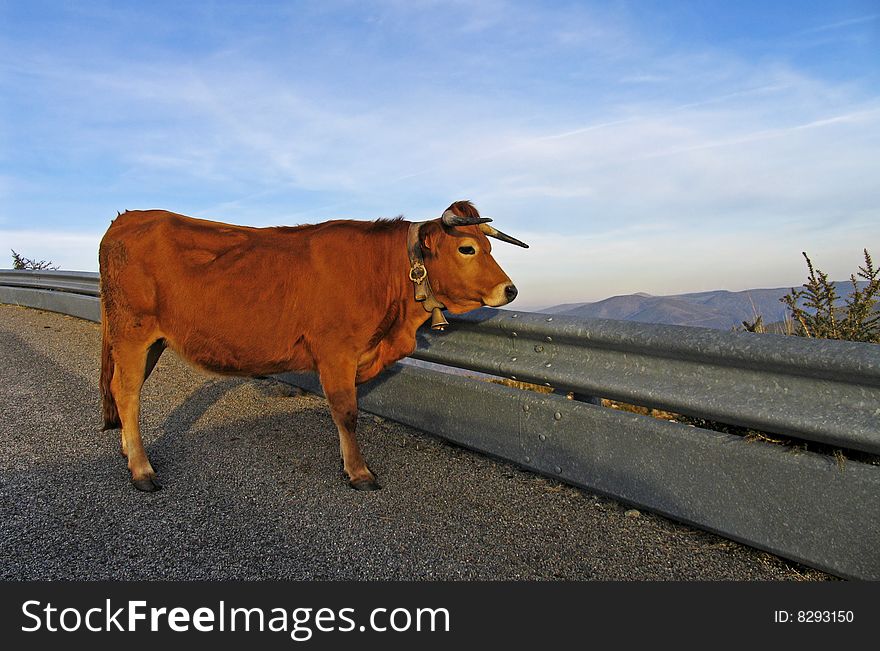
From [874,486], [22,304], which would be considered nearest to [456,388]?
[874,486]

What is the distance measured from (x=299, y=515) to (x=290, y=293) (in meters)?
1.40

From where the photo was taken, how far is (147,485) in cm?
374

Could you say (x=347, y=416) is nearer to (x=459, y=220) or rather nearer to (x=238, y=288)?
(x=238, y=288)

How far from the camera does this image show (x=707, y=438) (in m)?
2.92

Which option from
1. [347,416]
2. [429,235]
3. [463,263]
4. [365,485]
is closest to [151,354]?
[347,416]

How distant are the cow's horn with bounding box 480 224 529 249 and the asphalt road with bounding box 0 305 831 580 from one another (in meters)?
1.40

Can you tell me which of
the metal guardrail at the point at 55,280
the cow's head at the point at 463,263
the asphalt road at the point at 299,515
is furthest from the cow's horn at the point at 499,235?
the metal guardrail at the point at 55,280

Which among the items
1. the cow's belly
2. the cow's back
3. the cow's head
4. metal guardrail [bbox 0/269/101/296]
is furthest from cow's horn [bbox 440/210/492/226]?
metal guardrail [bbox 0/269/101/296]

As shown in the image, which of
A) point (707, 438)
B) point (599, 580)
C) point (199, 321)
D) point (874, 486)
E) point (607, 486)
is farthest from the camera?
point (199, 321)

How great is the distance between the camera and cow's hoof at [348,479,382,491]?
3.73m

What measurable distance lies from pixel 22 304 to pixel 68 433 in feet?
31.7

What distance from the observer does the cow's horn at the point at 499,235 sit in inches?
167

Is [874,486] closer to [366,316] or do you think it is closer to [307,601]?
[307,601]

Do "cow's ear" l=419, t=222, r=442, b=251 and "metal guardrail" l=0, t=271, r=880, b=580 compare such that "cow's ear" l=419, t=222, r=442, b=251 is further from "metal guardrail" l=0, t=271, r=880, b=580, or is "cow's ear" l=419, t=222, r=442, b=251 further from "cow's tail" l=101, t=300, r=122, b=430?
"cow's tail" l=101, t=300, r=122, b=430
